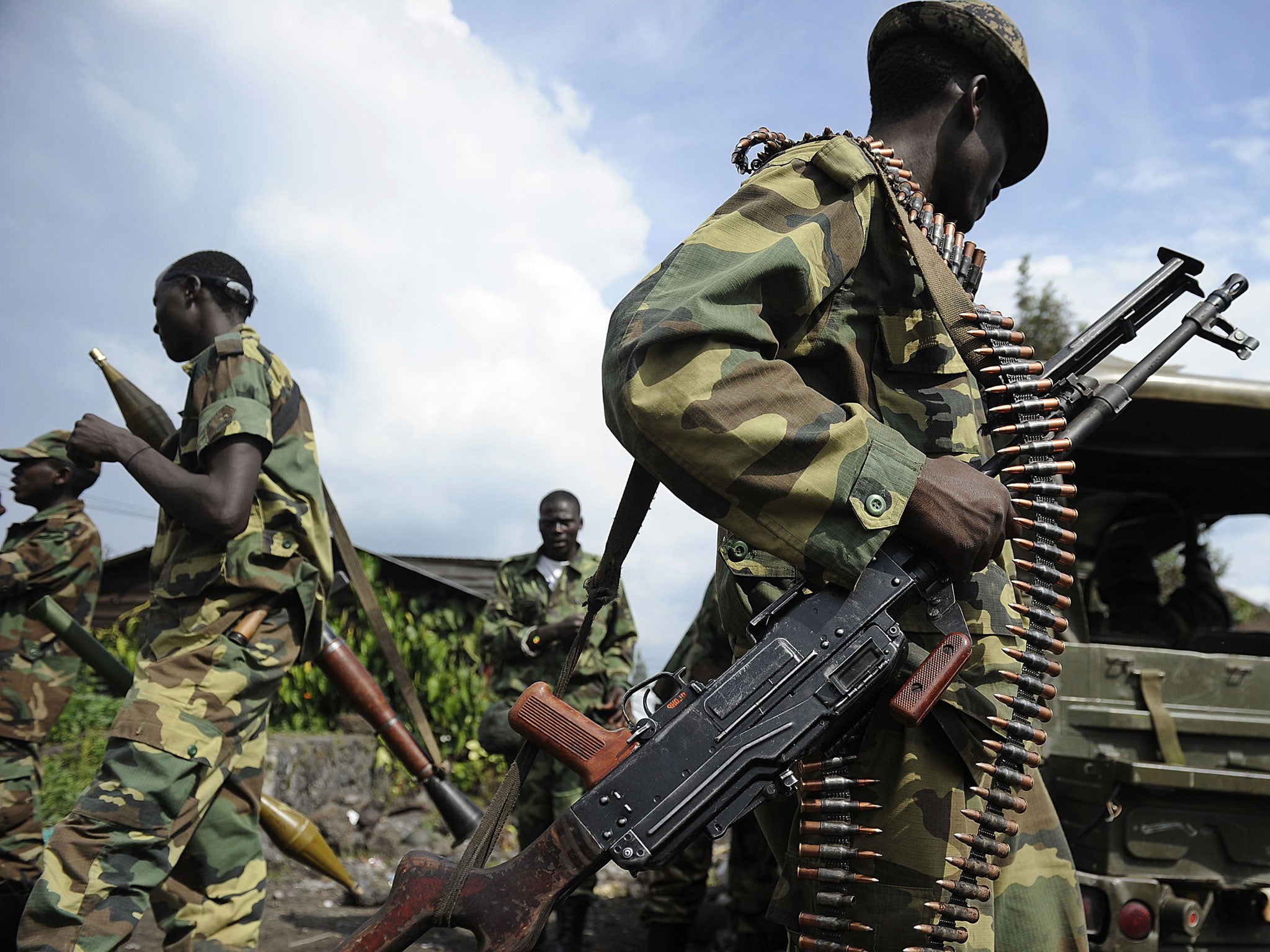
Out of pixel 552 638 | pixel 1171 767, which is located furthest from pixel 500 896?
pixel 552 638

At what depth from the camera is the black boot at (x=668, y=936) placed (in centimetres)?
526

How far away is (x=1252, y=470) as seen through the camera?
5.42 m

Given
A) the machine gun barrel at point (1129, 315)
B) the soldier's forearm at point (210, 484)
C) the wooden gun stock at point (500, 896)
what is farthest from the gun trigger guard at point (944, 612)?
the soldier's forearm at point (210, 484)

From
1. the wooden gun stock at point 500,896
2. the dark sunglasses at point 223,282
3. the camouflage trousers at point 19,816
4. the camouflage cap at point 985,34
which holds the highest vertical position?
the camouflage cap at point 985,34

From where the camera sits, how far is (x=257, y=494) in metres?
3.51

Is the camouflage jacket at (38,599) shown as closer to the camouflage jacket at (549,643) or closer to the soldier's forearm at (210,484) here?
the camouflage jacket at (549,643)

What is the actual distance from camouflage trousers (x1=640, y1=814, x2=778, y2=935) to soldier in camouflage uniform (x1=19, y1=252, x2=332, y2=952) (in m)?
2.42

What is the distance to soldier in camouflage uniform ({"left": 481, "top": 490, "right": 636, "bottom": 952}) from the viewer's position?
6277mm

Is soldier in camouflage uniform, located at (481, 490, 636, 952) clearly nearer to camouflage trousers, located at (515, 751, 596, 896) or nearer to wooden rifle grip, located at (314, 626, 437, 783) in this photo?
camouflage trousers, located at (515, 751, 596, 896)

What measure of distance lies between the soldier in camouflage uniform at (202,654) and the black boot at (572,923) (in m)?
2.60

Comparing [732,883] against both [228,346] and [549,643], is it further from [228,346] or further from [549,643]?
[228,346]

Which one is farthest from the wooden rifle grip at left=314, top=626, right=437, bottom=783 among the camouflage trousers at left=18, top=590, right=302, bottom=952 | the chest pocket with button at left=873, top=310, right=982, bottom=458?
the chest pocket with button at left=873, top=310, right=982, bottom=458

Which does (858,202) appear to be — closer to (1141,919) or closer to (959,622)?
(959,622)

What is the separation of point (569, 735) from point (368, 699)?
3.06 metres
